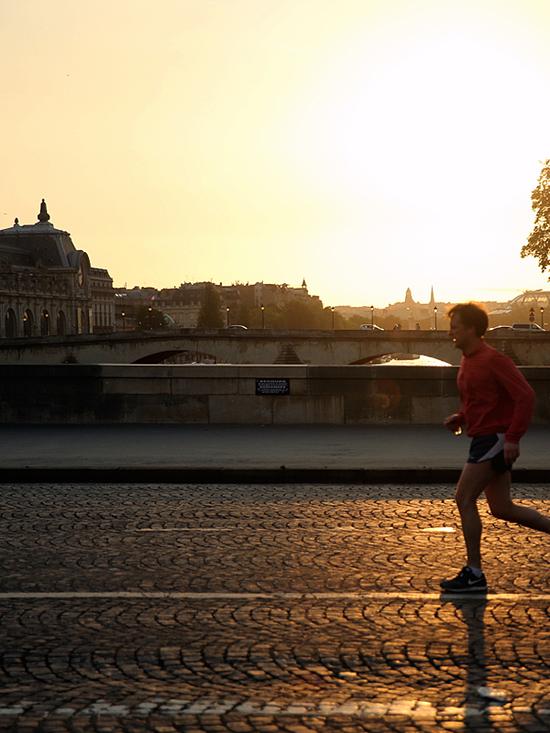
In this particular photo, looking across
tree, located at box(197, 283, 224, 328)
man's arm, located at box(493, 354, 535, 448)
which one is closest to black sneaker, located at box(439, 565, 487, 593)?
man's arm, located at box(493, 354, 535, 448)

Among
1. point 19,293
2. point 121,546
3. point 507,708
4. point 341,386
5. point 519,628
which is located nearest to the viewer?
point 507,708

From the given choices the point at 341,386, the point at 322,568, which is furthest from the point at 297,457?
the point at 322,568

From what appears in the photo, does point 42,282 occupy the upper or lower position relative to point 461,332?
upper

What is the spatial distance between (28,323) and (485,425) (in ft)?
462

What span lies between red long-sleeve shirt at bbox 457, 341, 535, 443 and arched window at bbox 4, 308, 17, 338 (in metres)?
134

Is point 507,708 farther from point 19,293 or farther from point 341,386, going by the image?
point 19,293

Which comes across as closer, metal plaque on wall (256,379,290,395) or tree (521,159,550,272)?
metal plaque on wall (256,379,290,395)

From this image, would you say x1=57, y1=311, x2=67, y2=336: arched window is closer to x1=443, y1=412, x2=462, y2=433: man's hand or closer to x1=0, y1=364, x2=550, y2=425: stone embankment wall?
x1=0, y1=364, x2=550, y2=425: stone embankment wall

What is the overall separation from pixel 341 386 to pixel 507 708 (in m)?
13.4

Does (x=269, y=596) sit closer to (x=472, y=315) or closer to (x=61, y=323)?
(x=472, y=315)

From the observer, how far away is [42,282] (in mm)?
148750

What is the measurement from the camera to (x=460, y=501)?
6824 mm

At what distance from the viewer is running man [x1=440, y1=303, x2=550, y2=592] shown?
6633 mm

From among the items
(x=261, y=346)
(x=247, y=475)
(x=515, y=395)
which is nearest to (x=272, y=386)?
(x=247, y=475)
